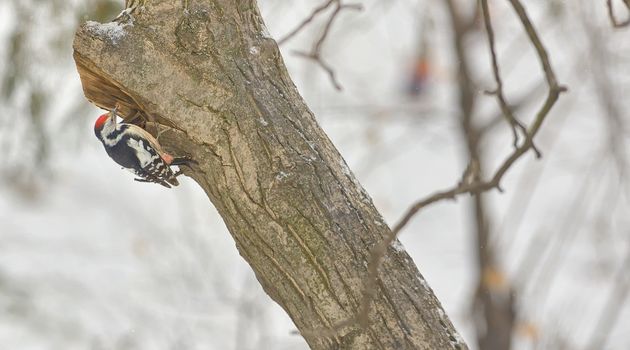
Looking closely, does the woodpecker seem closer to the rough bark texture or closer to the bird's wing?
the bird's wing

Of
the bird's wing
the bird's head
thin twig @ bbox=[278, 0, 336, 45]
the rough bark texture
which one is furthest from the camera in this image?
thin twig @ bbox=[278, 0, 336, 45]

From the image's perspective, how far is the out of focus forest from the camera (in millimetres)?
4348

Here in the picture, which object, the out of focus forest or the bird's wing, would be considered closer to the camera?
the bird's wing

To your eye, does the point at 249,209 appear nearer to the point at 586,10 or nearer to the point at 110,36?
the point at 110,36

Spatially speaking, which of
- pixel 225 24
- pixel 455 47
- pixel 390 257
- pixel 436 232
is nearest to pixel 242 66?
pixel 225 24

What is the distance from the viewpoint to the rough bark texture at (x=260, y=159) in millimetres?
1420

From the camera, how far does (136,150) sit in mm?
1685

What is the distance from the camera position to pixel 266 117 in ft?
4.72

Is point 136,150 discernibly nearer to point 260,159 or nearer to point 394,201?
point 260,159

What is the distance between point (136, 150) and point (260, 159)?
1.20 ft

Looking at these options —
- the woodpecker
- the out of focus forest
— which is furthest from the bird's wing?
the out of focus forest

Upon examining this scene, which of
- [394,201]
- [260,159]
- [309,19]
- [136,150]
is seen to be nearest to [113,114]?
[136,150]

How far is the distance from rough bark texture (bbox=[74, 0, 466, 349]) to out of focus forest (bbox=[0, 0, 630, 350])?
1.85 m

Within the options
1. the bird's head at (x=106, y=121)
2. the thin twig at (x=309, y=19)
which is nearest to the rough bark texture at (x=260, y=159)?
the bird's head at (x=106, y=121)
